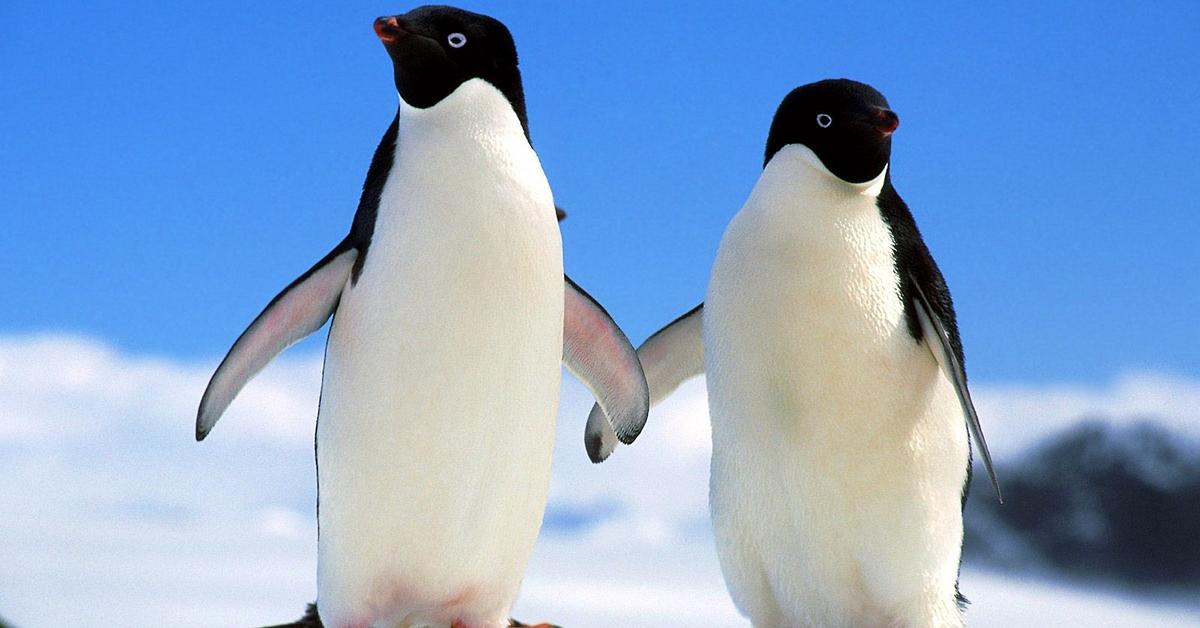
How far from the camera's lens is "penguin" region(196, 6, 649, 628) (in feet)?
9.32

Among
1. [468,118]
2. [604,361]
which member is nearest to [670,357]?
[604,361]

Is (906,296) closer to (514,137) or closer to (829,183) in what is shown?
(829,183)

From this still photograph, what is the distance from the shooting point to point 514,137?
121 inches

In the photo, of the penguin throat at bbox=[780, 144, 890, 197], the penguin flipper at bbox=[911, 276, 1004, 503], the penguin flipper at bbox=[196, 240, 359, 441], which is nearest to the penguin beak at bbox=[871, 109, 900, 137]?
the penguin throat at bbox=[780, 144, 890, 197]

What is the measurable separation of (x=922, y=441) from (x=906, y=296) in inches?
14.5

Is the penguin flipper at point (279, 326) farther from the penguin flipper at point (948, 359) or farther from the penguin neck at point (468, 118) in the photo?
the penguin flipper at point (948, 359)

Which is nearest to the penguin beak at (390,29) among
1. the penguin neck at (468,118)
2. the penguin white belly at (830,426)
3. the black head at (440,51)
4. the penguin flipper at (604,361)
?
the black head at (440,51)

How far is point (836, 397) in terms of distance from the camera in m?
3.11

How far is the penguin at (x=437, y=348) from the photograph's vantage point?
2840 millimetres

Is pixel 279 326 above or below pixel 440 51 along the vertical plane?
below

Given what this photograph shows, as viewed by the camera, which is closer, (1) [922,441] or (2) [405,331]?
(2) [405,331]

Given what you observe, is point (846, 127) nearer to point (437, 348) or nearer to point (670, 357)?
point (670, 357)

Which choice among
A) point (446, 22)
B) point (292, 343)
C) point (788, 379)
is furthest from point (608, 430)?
point (446, 22)

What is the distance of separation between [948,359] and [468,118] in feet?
4.21
